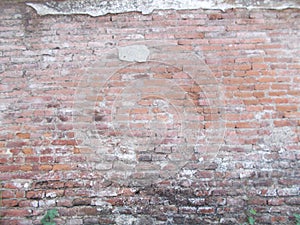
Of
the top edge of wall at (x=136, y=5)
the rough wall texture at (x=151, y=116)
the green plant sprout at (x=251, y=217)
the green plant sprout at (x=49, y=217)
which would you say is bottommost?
the green plant sprout at (x=49, y=217)

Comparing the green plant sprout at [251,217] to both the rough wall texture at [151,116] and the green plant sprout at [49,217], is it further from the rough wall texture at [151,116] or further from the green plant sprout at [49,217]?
the green plant sprout at [49,217]

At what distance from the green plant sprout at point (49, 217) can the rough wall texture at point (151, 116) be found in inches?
1.9

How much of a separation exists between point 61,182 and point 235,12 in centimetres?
225

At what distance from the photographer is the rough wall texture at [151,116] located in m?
2.74

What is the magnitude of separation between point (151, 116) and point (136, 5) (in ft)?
3.51

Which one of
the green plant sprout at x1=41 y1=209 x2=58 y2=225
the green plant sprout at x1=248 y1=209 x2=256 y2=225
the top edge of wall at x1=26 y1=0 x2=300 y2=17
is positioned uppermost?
the top edge of wall at x1=26 y1=0 x2=300 y2=17

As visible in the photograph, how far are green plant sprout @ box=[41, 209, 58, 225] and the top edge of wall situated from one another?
1804 mm

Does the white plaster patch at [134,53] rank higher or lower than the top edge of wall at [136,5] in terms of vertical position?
lower

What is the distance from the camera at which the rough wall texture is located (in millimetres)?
2736

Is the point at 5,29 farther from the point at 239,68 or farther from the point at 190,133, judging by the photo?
the point at 239,68

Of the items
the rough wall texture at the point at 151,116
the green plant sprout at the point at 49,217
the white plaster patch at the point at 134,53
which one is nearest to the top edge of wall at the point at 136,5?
the rough wall texture at the point at 151,116

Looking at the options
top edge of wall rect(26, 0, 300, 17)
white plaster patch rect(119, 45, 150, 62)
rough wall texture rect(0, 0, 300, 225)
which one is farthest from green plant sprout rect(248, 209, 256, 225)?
top edge of wall rect(26, 0, 300, 17)

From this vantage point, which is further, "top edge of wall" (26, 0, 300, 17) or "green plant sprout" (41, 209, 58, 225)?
"top edge of wall" (26, 0, 300, 17)

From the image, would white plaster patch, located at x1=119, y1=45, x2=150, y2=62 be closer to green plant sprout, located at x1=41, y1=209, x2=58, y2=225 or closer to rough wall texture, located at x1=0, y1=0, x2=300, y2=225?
rough wall texture, located at x1=0, y1=0, x2=300, y2=225
